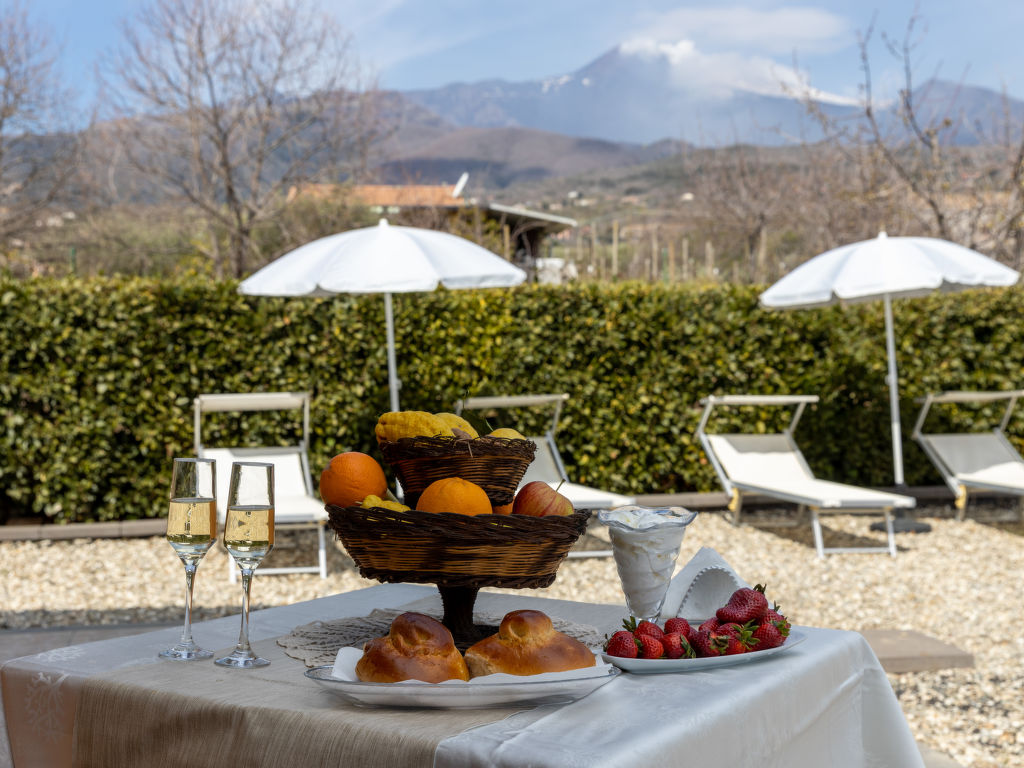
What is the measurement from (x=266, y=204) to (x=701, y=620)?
11961 millimetres

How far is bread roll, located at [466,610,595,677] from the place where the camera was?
1264 mm

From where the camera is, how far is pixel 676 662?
1.36m

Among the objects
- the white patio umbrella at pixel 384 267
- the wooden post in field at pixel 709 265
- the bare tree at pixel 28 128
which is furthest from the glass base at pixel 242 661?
the bare tree at pixel 28 128

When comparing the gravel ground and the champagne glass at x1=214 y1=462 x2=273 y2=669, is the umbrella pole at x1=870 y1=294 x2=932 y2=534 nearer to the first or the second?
the gravel ground

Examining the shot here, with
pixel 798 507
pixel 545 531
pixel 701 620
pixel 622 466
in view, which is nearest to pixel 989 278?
pixel 798 507

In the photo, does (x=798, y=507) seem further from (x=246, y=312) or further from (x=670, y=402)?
(x=246, y=312)

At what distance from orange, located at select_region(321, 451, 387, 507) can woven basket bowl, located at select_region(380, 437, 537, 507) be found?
0.14 feet

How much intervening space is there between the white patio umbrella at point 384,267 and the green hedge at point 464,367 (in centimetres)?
88

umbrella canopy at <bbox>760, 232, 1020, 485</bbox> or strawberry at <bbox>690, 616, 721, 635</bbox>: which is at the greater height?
umbrella canopy at <bbox>760, 232, 1020, 485</bbox>

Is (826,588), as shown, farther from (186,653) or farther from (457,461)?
(186,653)

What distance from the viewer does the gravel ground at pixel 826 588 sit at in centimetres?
346

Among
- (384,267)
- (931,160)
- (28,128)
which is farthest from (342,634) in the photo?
(28,128)

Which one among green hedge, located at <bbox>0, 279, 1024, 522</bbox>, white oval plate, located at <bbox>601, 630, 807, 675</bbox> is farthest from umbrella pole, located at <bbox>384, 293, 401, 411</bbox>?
white oval plate, located at <bbox>601, 630, 807, 675</bbox>

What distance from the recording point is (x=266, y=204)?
12.8m
